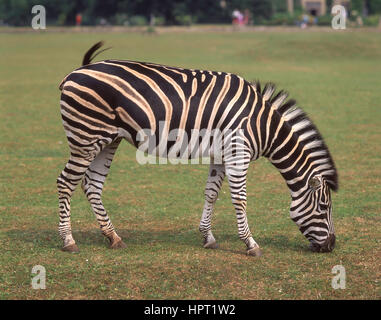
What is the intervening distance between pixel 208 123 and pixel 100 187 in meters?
1.51

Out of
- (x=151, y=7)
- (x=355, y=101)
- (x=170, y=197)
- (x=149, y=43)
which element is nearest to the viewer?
(x=170, y=197)

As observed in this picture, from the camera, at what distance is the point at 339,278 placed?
675cm

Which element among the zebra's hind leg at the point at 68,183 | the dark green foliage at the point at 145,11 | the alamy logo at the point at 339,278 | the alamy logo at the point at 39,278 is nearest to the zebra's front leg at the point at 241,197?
the alamy logo at the point at 339,278

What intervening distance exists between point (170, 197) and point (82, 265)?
344 centimetres

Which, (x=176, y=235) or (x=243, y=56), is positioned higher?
(x=243, y=56)

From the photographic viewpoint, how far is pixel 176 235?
27.4 ft

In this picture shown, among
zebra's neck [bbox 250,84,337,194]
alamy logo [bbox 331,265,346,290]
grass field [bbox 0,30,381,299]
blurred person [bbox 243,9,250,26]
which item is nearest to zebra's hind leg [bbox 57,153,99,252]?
grass field [bbox 0,30,381,299]

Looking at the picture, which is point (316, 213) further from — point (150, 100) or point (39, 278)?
point (39, 278)

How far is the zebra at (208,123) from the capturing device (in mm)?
7316

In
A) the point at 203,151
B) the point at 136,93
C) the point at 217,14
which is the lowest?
the point at 203,151

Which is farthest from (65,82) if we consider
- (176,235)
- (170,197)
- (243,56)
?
(243,56)

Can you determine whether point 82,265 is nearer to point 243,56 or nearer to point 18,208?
point 18,208

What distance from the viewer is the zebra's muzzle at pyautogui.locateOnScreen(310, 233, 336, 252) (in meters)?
7.51

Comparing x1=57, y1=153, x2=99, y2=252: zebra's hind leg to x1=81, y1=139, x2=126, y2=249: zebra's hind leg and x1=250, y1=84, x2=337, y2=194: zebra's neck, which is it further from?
x1=250, y1=84, x2=337, y2=194: zebra's neck
